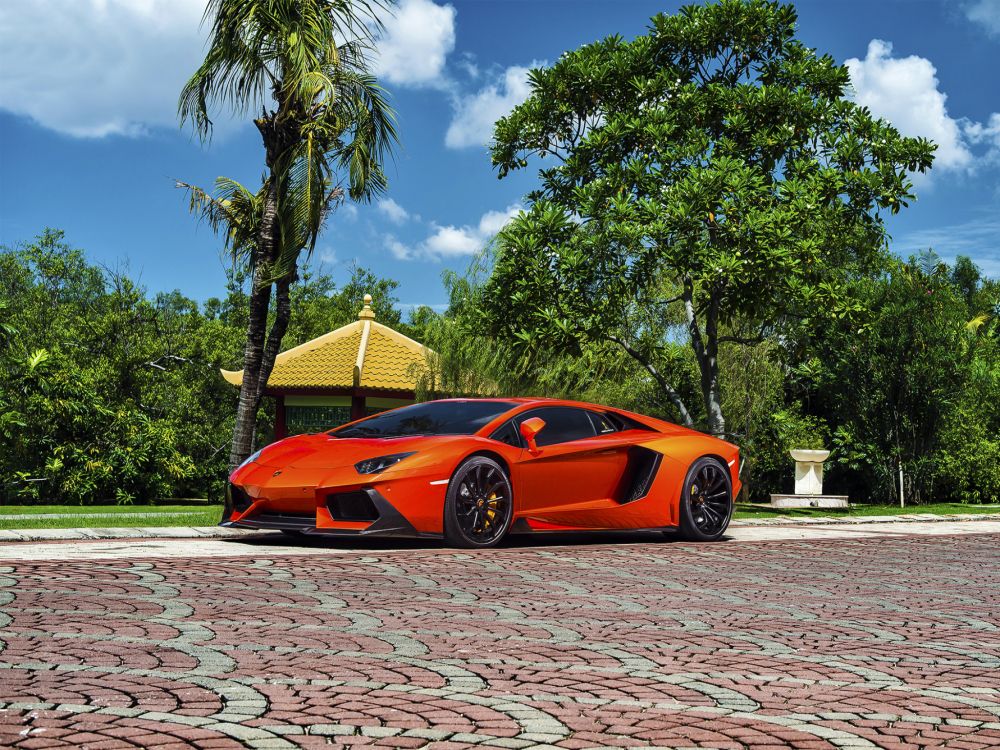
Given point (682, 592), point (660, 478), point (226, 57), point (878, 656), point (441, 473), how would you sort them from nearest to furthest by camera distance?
1. point (878, 656)
2. point (682, 592)
3. point (441, 473)
4. point (660, 478)
5. point (226, 57)

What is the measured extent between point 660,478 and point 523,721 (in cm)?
718

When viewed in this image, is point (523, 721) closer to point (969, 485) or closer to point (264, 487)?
point (264, 487)

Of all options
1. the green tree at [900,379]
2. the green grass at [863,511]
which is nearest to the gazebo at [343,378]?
the green grass at [863,511]

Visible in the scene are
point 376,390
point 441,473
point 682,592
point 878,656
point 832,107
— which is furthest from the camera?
point 376,390

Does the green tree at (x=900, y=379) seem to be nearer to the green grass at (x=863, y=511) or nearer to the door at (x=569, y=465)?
the green grass at (x=863, y=511)

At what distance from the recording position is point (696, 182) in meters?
16.3

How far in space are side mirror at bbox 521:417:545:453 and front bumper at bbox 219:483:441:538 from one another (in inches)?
50.8

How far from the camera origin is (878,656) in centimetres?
501

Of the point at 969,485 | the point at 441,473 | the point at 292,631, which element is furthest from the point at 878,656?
the point at 969,485

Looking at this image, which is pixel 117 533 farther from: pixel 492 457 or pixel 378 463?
pixel 492 457

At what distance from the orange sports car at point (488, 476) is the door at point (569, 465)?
0.01m

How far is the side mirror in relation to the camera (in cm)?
985

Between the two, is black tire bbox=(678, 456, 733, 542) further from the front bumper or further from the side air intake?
the front bumper

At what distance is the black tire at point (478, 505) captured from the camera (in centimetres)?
916
